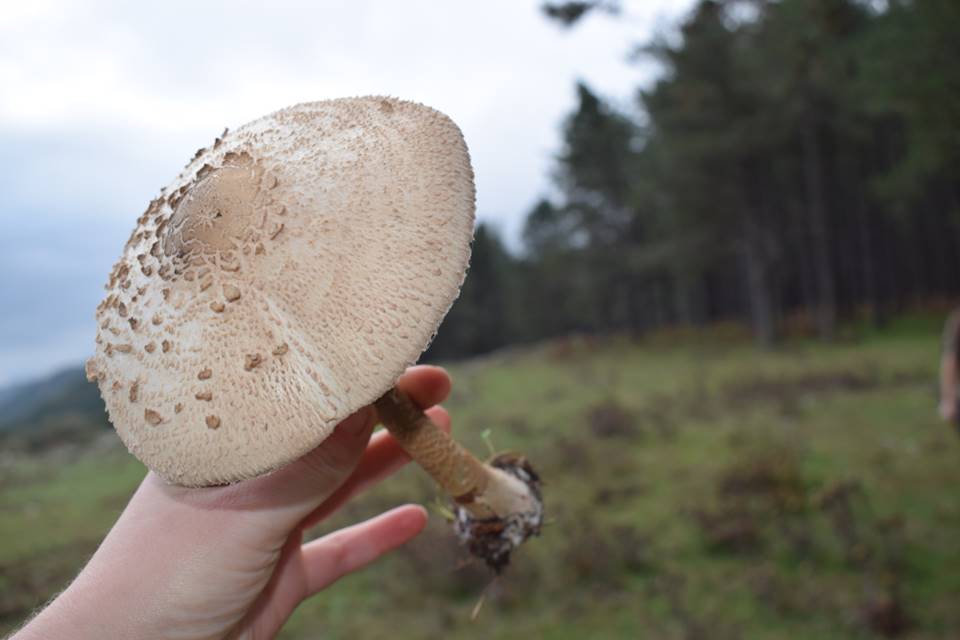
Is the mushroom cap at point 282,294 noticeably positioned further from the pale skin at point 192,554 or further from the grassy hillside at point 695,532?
the grassy hillside at point 695,532

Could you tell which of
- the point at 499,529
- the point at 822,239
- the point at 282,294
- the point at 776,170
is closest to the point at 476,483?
the point at 499,529

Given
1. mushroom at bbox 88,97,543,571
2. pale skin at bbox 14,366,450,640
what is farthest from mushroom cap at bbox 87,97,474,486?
pale skin at bbox 14,366,450,640

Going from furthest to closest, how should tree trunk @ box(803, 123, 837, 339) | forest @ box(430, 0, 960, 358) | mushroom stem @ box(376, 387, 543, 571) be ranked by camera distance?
tree trunk @ box(803, 123, 837, 339) → forest @ box(430, 0, 960, 358) → mushroom stem @ box(376, 387, 543, 571)

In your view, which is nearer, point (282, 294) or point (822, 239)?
point (282, 294)

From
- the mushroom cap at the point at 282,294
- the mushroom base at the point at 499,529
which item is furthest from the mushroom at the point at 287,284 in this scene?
the mushroom base at the point at 499,529

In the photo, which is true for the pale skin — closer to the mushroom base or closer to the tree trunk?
the mushroom base

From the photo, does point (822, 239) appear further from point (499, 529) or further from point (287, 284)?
point (287, 284)
